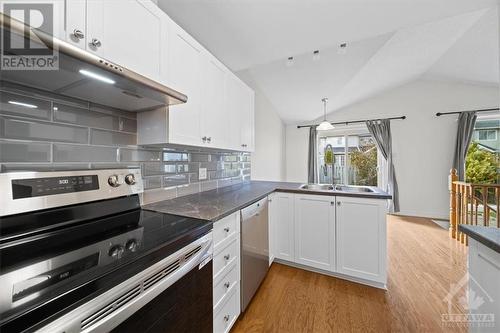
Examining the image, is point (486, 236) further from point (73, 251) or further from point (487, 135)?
point (487, 135)

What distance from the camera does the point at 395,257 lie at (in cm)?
242

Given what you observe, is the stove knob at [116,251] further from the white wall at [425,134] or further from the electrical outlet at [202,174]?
→ the white wall at [425,134]

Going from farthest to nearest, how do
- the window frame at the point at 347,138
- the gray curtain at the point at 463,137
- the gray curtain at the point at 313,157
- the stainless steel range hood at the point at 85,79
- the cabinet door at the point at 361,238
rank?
the gray curtain at the point at 313,157
the window frame at the point at 347,138
the gray curtain at the point at 463,137
the cabinet door at the point at 361,238
the stainless steel range hood at the point at 85,79

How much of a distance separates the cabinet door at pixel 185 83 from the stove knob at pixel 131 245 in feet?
2.05

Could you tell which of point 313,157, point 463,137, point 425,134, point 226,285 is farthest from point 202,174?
point 463,137

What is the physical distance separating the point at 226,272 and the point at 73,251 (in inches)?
32.1

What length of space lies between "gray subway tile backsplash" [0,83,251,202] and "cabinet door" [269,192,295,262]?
995 mm

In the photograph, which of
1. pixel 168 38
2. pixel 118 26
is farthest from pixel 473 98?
pixel 118 26

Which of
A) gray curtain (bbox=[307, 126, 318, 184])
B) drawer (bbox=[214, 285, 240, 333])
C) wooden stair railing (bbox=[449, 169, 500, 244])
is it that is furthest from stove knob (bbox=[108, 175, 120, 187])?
gray curtain (bbox=[307, 126, 318, 184])

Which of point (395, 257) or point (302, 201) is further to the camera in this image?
point (395, 257)

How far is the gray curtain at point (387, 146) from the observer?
13.4 feet

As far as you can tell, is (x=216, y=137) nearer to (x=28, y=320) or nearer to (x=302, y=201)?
(x=302, y=201)

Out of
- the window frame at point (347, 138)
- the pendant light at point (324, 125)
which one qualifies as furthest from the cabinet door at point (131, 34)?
the window frame at point (347, 138)

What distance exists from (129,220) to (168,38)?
107 centimetres
